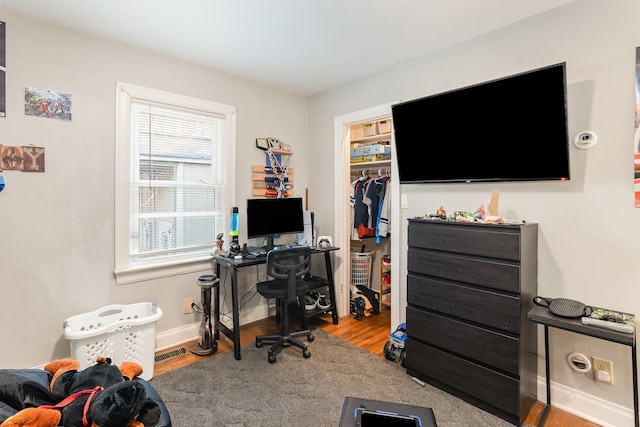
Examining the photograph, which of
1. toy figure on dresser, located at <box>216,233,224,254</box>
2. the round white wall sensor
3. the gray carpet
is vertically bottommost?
the gray carpet

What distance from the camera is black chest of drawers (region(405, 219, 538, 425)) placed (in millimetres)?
1808

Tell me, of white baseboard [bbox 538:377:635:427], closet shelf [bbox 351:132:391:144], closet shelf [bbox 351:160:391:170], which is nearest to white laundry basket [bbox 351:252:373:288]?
closet shelf [bbox 351:160:391:170]

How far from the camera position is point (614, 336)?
1.50 metres

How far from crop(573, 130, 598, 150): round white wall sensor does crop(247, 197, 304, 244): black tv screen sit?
229cm

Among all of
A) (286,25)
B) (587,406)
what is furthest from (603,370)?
(286,25)

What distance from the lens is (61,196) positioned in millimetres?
2246

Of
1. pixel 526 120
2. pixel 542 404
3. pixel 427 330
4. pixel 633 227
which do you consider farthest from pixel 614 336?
pixel 526 120

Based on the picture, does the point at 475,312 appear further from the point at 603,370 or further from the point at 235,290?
the point at 235,290

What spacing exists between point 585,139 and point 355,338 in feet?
7.61

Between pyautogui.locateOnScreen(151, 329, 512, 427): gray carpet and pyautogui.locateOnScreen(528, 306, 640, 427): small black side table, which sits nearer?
pyautogui.locateOnScreen(528, 306, 640, 427): small black side table

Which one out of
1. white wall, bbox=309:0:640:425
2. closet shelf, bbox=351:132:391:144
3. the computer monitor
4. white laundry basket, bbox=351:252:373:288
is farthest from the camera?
white laundry basket, bbox=351:252:373:288

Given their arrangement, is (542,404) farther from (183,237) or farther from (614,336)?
(183,237)

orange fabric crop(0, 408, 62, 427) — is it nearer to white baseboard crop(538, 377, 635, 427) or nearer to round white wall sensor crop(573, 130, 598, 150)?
white baseboard crop(538, 377, 635, 427)

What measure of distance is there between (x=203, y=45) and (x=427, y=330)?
8.97 ft
